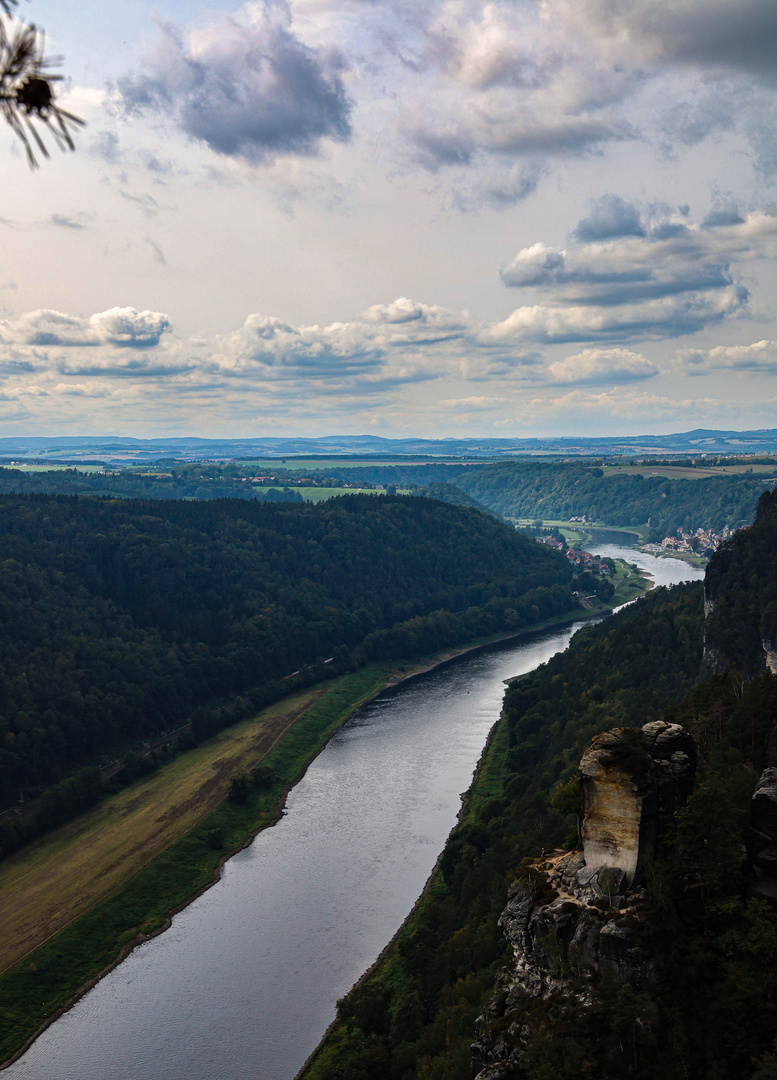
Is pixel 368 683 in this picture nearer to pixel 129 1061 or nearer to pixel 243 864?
pixel 243 864

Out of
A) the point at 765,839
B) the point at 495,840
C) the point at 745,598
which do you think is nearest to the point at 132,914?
the point at 495,840

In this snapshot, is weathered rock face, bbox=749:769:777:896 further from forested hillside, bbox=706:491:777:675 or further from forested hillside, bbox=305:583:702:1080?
forested hillside, bbox=706:491:777:675

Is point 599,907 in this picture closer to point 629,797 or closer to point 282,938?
point 629,797

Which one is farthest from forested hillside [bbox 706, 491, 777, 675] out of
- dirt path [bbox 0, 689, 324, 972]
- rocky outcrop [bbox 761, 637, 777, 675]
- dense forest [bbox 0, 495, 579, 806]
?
dense forest [bbox 0, 495, 579, 806]

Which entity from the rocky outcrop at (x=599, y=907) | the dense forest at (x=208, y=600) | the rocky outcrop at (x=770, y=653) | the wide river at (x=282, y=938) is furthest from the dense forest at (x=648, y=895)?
the dense forest at (x=208, y=600)

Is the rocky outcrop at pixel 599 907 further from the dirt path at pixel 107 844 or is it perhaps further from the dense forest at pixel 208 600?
the dense forest at pixel 208 600

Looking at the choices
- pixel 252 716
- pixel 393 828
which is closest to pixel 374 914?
pixel 393 828
